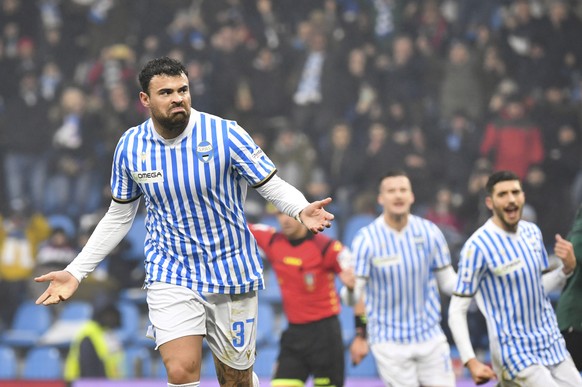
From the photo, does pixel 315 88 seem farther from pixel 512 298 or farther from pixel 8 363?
pixel 512 298

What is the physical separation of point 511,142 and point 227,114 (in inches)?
134

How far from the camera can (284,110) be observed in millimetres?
12555

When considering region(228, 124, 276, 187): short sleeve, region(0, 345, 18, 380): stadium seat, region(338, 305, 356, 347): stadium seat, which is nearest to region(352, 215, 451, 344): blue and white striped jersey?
region(228, 124, 276, 187): short sleeve

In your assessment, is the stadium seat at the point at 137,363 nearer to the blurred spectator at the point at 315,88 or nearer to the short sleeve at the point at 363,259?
the blurred spectator at the point at 315,88

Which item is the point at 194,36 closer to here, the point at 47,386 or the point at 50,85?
the point at 50,85

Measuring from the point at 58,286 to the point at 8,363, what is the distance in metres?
7.28

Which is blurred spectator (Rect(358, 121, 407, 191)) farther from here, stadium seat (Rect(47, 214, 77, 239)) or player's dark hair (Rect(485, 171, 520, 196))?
player's dark hair (Rect(485, 171, 520, 196))

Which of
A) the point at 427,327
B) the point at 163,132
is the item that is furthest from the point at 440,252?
the point at 163,132

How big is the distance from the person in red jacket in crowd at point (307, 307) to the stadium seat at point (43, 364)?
448cm

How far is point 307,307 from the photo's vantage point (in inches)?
307

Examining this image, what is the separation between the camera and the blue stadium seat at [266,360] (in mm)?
11352

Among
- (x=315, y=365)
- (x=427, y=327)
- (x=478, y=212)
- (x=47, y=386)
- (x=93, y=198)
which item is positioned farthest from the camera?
(x=93, y=198)

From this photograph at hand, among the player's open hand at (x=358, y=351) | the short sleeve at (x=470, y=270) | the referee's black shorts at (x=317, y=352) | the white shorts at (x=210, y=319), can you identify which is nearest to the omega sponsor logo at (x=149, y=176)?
Result: the white shorts at (x=210, y=319)

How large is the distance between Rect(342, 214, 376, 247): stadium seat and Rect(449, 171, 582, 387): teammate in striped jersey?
5777mm
